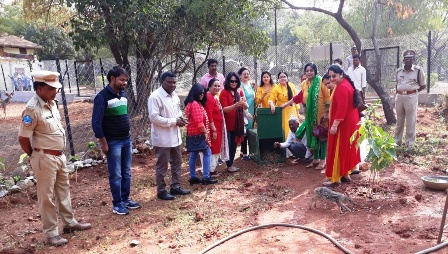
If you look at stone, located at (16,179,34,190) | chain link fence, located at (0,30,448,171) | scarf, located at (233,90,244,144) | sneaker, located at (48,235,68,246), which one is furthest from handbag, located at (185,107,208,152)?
chain link fence, located at (0,30,448,171)

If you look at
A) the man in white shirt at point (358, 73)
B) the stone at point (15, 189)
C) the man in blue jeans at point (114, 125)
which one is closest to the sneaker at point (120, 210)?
the man in blue jeans at point (114, 125)

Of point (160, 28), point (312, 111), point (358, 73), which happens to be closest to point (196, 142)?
point (312, 111)

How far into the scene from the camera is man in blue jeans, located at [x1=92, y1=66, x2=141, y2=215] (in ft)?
12.8

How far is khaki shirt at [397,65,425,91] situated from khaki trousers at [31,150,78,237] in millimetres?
5553

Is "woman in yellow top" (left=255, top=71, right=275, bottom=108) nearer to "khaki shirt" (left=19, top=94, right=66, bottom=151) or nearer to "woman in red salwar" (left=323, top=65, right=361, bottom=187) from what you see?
"woman in red salwar" (left=323, top=65, right=361, bottom=187)

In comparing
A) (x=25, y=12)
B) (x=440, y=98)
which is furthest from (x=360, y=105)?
(x=25, y=12)

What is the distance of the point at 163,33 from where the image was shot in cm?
777

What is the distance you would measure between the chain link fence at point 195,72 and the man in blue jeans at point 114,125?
8.82ft

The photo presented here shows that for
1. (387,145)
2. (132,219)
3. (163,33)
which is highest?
(163,33)

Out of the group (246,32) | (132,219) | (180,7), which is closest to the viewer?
(132,219)

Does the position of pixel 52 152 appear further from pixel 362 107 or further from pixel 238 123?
pixel 362 107

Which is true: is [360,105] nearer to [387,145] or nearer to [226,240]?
[387,145]

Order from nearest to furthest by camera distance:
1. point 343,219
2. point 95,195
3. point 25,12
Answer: point 343,219 → point 95,195 → point 25,12

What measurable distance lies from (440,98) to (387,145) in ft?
23.1
